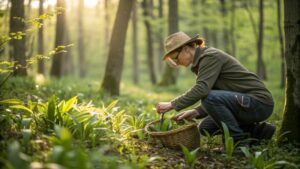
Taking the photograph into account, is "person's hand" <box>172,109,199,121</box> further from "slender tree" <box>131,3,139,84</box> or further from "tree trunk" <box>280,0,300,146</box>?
"slender tree" <box>131,3,139,84</box>

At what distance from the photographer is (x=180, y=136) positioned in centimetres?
507

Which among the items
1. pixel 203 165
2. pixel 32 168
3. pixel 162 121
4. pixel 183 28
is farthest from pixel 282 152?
pixel 183 28

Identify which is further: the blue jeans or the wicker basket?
the blue jeans

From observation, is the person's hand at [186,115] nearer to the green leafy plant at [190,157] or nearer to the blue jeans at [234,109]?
the blue jeans at [234,109]

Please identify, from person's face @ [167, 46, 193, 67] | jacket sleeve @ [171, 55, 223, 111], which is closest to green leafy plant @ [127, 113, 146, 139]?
jacket sleeve @ [171, 55, 223, 111]

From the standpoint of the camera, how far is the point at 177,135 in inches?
200

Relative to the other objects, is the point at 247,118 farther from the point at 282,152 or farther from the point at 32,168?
the point at 32,168

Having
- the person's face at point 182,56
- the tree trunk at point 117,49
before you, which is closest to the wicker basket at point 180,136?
the person's face at point 182,56

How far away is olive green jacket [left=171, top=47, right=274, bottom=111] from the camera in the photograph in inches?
202

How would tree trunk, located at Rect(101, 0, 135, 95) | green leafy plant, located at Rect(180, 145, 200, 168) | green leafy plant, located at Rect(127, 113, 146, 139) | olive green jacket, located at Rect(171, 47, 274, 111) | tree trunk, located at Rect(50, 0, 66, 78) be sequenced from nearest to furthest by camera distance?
green leafy plant, located at Rect(180, 145, 200, 168) < olive green jacket, located at Rect(171, 47, 274, 111) < green leafy plant, located at Rect(127, 113, 146, 139) < tree trunk, located at Rect(101, 0, 135, 95) < tree trunk, located at Rect(50, 0, 66, 78)

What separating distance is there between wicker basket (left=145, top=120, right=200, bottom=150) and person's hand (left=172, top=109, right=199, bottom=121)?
0.46m

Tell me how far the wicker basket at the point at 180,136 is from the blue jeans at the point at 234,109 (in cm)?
35

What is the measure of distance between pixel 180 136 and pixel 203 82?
0.77 metres

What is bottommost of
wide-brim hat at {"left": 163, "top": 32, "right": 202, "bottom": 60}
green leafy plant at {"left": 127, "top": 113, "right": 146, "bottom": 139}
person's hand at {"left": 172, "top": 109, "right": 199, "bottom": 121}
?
green leafy plant at {"left": 127, "top": 113, "right": 146, "bottom": 139}
